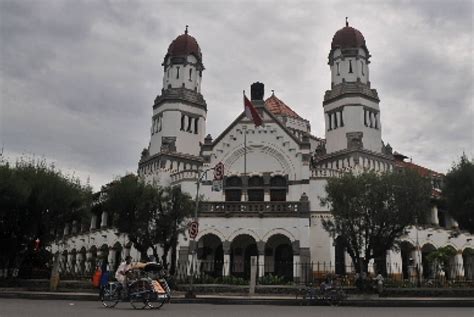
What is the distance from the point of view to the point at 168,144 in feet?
159

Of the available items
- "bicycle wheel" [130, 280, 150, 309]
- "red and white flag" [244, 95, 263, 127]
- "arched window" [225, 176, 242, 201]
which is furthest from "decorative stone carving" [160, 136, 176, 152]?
"bicycle wheel" [130, 280, 150, 309]

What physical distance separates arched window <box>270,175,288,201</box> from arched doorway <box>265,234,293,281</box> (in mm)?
3997

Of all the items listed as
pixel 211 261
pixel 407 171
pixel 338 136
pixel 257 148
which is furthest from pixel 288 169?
pixel 407 171

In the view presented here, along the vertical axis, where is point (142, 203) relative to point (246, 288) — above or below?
above

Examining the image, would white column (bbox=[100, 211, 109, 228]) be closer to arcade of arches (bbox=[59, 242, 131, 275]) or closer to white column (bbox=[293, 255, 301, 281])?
arcade of arches (bbox=[59, 242, 131, 275])

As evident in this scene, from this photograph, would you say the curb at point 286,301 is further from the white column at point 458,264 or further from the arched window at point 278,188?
the white column at point 458,264

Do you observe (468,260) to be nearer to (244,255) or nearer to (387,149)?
(387,149)

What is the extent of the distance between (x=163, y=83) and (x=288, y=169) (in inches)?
776

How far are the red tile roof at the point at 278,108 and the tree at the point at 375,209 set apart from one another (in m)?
24.3

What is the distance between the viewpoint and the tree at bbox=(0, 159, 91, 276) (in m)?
31.2

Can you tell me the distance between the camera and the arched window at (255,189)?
139 ft

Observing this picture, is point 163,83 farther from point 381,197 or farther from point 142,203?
point 381,197

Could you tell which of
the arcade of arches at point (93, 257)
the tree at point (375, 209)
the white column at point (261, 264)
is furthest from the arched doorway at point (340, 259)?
the arcade of arches at point (93, 257)

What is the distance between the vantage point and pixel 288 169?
4231cm
